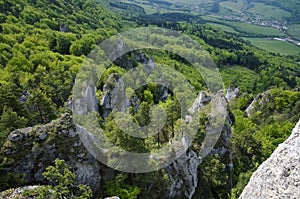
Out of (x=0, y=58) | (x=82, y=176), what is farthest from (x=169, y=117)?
(x=0, y=58)

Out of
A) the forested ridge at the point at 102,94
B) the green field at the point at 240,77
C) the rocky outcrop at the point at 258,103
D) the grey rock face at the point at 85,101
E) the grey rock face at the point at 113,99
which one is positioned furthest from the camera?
the green field at the point at 240,77

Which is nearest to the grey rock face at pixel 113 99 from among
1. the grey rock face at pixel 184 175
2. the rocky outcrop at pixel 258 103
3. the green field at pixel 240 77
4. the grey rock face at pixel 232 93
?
the grey rock face at pixel 184 175

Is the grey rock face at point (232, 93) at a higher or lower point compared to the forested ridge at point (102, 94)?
lower

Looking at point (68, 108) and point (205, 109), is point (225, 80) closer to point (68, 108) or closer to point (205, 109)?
point (205, 109)

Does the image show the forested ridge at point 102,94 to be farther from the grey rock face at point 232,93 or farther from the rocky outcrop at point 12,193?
the grey rock face at point 232,93

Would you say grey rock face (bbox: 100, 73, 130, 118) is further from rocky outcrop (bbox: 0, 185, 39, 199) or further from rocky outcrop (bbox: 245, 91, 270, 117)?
rocky outcrop (bbox: 245, 91, 270, 117)

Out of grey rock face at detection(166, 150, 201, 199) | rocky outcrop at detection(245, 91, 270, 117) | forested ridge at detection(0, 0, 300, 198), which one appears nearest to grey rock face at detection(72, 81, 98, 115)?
forested ridge at detection(0, 0, 300, 198)
